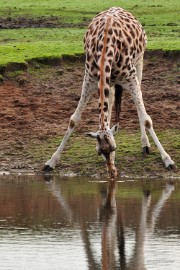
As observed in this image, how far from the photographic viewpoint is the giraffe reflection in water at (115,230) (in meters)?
10.6

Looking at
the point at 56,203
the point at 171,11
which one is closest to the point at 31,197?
the point at 56,203

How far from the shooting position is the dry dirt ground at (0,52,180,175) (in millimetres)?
18312

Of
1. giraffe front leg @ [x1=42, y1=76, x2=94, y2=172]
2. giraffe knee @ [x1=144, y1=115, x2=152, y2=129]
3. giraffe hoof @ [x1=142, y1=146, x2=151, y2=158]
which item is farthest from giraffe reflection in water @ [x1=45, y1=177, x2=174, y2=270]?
giraffe hoof @ [x1=142, y1=146, x2=151, y2=158]

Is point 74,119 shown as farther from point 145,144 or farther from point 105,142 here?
point 105,142

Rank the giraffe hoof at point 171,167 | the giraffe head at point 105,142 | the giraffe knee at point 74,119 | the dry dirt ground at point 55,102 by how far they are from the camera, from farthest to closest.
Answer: the dry dirt ground at point 55,102, the giraffe knee at point 74,119, the giraffe hoof at point 171,167, the giraffe head at point 105,142

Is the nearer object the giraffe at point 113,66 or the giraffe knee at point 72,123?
the giraffe at point 113,66

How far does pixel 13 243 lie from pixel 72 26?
19.4 meters

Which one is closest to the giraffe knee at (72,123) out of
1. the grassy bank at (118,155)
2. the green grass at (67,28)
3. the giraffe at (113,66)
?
the giraffe at (113,66)

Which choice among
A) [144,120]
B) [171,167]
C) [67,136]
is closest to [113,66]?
[144,120]

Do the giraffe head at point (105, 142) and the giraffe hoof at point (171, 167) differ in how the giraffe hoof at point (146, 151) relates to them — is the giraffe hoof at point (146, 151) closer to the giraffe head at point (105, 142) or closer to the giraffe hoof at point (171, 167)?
the giraffe hoof at point (171, 167)

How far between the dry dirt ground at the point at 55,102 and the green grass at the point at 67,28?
1.65 feet

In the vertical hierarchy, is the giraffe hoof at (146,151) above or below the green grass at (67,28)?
below

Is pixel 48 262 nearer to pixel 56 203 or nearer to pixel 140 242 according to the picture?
pixel 140 242

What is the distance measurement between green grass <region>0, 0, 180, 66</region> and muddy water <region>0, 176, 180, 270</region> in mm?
7222
